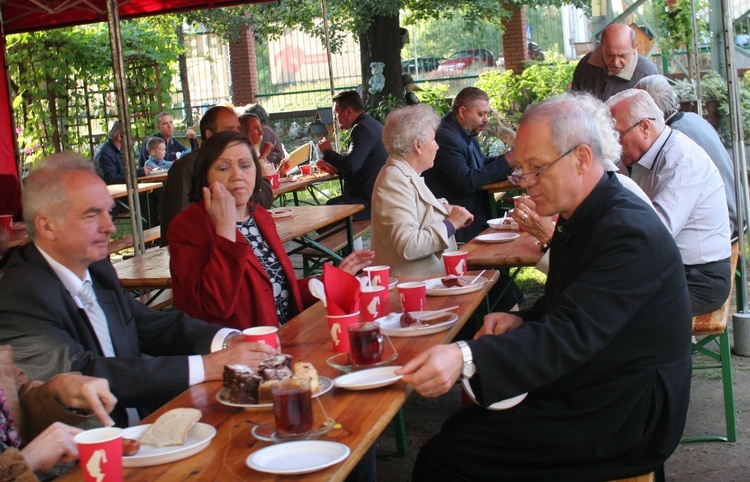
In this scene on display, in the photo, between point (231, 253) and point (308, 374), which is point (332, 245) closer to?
point (231, 253)

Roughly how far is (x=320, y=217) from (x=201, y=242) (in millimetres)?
2715

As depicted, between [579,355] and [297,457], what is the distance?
89cm

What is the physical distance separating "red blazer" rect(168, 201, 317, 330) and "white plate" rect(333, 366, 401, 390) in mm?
1088

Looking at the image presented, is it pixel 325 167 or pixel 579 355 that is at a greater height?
pixel 325 167

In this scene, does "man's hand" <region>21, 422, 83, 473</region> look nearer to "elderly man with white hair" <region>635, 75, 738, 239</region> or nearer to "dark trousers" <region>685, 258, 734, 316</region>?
A: "dark trousers" <region>685, 258, 734, 316</region>

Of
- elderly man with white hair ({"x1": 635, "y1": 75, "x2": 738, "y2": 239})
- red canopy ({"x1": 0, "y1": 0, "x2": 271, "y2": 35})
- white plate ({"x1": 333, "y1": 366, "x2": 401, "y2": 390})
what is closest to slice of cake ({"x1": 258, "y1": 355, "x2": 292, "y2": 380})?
white plate ({"x1": 333, "y1": 366, "x2": 401, "y2": 390})

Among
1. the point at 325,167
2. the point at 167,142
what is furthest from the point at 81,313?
the point at 167,142

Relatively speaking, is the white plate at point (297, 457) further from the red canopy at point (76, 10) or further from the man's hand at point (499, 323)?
the red canopy at point (76, 10)

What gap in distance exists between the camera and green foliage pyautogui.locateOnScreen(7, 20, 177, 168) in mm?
14148

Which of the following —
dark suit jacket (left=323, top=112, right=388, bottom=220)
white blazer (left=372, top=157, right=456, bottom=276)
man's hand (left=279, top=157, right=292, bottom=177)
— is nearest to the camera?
white blazer (left=372, top=157, right=456, bottom=276)

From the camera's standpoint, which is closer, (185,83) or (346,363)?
(346,363)

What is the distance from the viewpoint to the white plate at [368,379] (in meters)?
2.35

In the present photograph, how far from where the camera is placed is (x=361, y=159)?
782 cm

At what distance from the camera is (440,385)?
7.66 ft
